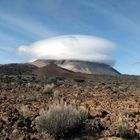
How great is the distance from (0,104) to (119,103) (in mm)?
4981

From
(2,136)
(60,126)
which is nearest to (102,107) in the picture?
(60,126)

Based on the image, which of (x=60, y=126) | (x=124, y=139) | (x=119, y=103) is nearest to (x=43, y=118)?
(x=60, y=126)

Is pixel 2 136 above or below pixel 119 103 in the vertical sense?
below

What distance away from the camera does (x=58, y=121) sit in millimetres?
12852

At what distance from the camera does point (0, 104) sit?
16844 millimetres

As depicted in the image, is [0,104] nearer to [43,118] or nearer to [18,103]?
[18,103]

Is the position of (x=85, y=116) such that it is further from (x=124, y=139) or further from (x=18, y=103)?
(x=18, y=103)

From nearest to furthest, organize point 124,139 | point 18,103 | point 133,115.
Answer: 1. point 124,139
2. point 133,115
3. point 18,103

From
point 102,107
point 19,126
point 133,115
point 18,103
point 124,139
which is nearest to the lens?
point 124,139

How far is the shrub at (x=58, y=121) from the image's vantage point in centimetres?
1278

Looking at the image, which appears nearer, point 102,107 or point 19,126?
point 19,126

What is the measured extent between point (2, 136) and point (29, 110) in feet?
8.75

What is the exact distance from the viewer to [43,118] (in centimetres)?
1302

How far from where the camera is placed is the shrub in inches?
503
